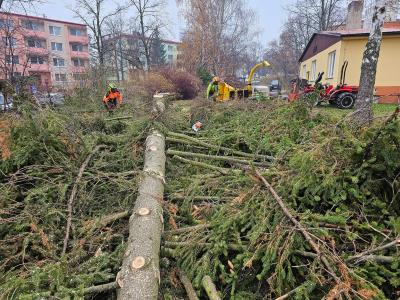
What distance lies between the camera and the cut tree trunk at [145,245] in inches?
79.0

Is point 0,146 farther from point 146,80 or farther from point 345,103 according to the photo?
point 146,80

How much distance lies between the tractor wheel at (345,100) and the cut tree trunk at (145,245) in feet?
31.5

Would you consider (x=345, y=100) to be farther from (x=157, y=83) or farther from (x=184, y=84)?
(x=184, y=84)

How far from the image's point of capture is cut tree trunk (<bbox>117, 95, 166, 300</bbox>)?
201 cm

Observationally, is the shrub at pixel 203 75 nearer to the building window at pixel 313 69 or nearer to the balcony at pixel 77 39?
the building window at pixel 313 69

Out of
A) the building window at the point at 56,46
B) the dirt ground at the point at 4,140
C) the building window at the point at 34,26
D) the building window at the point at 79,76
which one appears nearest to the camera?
the dirt ground at the point at 4,140

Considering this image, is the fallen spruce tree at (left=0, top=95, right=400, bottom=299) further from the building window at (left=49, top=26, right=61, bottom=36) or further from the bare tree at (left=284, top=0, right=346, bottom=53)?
the building window at (left=49, top=26, right=61, bottom=36)

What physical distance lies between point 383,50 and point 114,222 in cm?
1505

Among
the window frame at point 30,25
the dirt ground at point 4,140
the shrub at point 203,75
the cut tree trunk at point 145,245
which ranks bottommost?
the cut tree trunk at point 145,245

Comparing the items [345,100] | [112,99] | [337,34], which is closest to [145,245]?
[112,99]

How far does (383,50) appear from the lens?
526 inches

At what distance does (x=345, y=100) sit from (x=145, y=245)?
11023mm

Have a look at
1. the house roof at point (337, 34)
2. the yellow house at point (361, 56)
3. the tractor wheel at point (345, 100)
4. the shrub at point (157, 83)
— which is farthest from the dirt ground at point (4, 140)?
the house roof at point (337, 34)

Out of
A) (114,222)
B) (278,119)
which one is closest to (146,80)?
(278,119)
